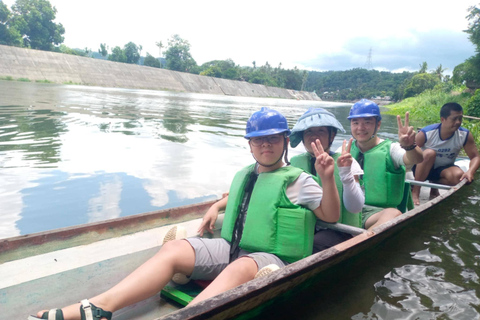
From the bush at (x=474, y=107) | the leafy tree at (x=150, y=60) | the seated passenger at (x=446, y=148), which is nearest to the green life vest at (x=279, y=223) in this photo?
the seated passenger at (x=446, y=148)

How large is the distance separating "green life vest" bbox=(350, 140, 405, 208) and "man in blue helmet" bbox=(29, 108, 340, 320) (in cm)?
142

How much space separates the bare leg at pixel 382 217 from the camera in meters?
3.53

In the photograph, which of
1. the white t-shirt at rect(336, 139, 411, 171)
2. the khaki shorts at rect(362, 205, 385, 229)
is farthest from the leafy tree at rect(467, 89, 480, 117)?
the khaki shorts at rect(362, 205, 385, 229)

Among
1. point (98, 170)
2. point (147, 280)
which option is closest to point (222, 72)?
point (98, 170)

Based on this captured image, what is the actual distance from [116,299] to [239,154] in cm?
715

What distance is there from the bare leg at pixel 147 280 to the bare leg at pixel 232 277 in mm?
305

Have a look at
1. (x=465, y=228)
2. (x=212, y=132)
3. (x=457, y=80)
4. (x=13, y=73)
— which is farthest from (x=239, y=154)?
(x=13, y=73)

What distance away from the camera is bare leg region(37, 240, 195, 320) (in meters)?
2.00

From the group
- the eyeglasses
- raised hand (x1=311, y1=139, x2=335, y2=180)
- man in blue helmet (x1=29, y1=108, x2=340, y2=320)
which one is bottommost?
man in blue helmet (x1=29, y1=108, x2=340, y2=320)

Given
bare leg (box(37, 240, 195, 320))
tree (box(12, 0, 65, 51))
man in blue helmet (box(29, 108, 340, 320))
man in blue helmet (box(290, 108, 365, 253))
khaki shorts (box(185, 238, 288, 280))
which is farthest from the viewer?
tree (box(12, 0, 65, 51))

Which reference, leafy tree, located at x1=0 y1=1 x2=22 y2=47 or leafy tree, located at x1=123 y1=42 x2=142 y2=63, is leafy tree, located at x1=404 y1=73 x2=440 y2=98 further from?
leafy tree, located at x1=0 y1=1 x2=22 y2=47

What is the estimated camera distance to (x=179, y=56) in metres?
82.8

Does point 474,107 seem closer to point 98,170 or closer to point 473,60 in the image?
point 473,60

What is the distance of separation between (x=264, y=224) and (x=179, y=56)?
85.3m
